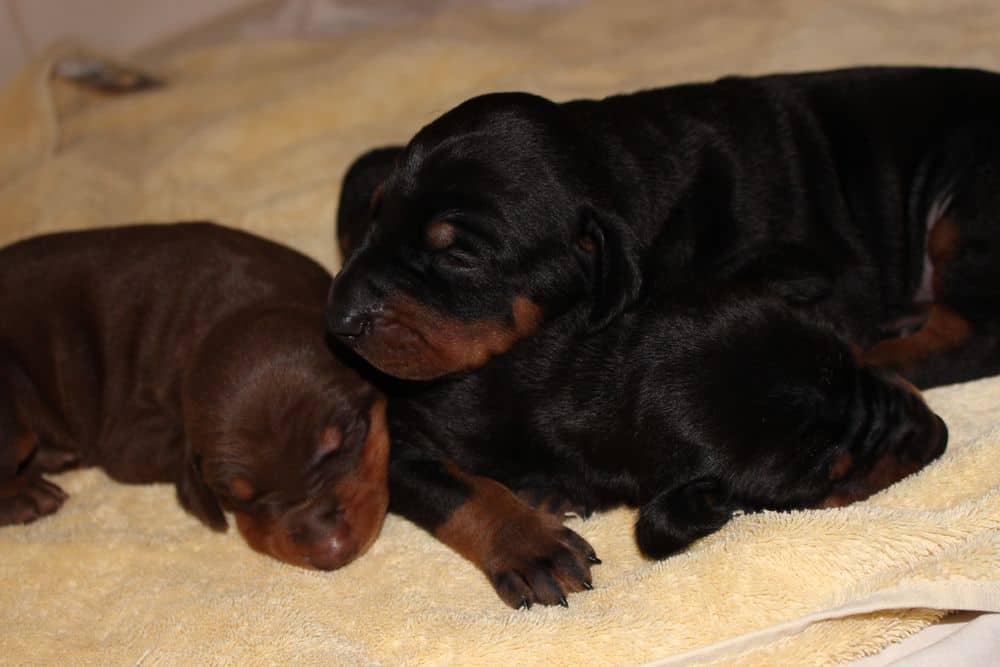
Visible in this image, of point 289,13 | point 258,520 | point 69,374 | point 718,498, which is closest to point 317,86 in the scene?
point 289,13

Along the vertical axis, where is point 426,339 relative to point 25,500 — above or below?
above

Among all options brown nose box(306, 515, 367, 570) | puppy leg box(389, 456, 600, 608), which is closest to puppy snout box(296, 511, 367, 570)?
brown nose box(306, 515, 367, 570)

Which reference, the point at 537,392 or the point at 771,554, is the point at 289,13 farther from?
the point at 771,554

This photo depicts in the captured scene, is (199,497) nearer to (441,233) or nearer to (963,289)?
(441,233)

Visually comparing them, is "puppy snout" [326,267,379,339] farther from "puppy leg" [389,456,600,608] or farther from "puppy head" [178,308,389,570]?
"puppy leg" [389,456,600,608]

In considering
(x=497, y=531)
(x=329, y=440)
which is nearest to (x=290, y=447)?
(x=329, y=440)

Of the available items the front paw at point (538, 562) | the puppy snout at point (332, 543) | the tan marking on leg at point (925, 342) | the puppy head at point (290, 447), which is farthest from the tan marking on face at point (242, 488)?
the tan marking on leg at point (925, 342)
